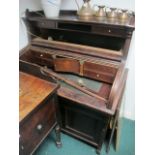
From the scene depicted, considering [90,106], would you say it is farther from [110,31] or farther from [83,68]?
[110,31]

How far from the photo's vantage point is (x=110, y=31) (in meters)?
1.14

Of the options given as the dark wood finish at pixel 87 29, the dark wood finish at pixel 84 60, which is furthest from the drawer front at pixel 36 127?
the dark wood finish at pixel 87 29

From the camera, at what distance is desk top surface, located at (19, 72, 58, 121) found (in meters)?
0.88

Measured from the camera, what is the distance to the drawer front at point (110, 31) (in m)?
1.11

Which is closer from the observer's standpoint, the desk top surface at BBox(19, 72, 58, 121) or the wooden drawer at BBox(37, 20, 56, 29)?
the desk top surface at BBox(19, 72, 58, 121)

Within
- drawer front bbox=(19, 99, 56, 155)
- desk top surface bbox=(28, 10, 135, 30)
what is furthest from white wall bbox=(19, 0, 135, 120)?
drawer front bbox=(19, 99, 56, 155)

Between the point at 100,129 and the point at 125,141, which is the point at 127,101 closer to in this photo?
the point at 125,141

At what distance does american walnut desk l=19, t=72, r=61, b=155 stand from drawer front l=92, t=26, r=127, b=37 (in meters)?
0.49

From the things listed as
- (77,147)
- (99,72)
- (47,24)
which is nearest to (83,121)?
(77,147)

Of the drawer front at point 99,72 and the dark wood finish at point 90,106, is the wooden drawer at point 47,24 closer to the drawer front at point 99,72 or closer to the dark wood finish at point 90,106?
the dark wood finish at point 90,106

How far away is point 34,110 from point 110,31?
0.71 m

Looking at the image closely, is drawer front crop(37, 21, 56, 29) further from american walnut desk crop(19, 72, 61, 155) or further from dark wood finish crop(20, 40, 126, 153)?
american walnut desk crop(19, 72, 61, 155)
